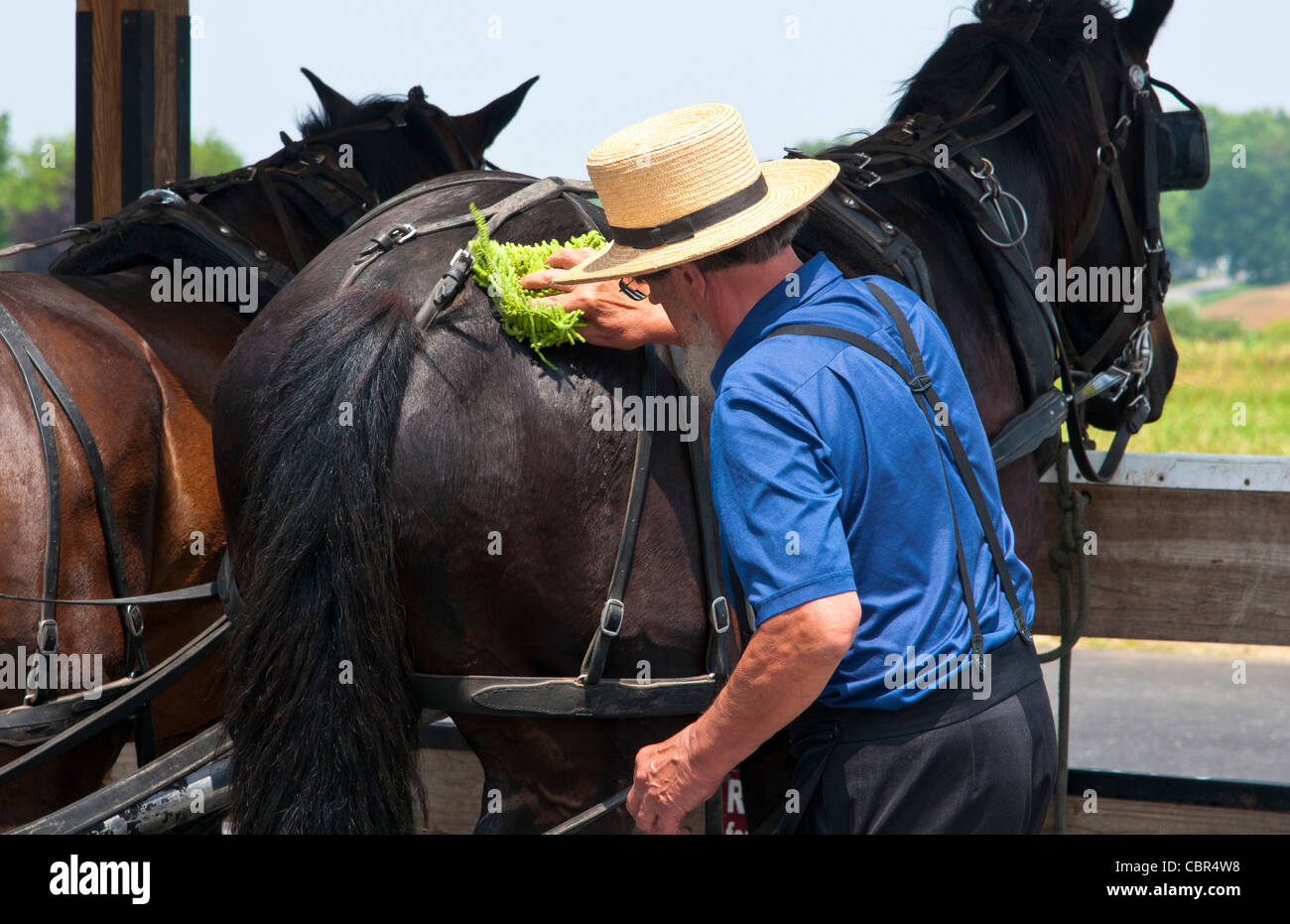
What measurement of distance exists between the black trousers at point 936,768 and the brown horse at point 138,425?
158 centimetres

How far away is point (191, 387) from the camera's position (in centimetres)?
270

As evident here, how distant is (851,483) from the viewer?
157 cm

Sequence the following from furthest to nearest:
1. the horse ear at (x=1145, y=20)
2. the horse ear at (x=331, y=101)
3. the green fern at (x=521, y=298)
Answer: the horse ear at (x=331, y=101), the horse ear at (x=1145, y=20), the green fern at (x=521, y=298)

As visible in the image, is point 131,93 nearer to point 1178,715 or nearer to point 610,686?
point 610,686

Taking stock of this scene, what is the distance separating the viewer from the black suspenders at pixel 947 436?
1589 millimetres

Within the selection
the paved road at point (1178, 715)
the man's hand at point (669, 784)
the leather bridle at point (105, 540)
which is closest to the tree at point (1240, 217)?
the paved road at point (1178, 715)

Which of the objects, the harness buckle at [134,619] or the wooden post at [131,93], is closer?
the harness buckle at [134,619]

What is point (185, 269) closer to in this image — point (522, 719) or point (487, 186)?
point (487, 186)

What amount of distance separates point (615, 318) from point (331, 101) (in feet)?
6.64

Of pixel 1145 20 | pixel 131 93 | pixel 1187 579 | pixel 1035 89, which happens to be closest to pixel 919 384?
pixel 1035 89

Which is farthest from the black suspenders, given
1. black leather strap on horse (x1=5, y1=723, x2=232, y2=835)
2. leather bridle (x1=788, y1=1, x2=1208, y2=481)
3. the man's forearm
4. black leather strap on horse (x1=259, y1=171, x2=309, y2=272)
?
black leather strap on horse (x1=259, y1=171, x2=309, y2=272)

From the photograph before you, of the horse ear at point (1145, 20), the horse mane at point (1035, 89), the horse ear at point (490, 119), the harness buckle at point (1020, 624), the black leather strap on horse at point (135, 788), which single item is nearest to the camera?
the harness buckle at point (1020, 624)

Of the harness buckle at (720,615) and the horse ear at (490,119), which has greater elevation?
the horse ear at (490,119)

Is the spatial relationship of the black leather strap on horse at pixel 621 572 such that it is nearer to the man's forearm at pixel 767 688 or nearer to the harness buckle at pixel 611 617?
the harness buckle at pixel 611 617
